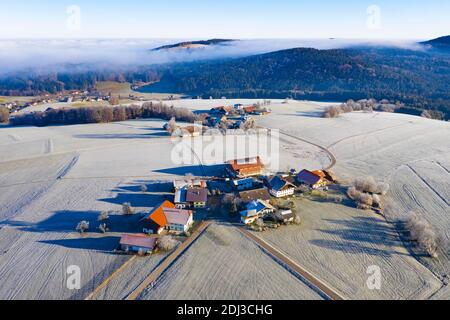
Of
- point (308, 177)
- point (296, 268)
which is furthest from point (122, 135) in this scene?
point (296, 268)

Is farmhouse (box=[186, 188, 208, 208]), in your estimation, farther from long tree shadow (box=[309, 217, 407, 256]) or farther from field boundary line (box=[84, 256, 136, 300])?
long tree shadow (box=[309, 217, 407, 256])

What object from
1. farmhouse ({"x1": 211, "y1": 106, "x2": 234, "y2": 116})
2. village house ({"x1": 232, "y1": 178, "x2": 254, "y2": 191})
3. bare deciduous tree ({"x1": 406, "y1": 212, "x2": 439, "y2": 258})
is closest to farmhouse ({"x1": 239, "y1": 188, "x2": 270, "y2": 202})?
village house ({"x1": 232, "y1": 178, "x2": 254, "y2": 191})

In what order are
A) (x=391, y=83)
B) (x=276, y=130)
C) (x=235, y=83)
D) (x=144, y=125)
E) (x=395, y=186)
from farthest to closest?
(x=235, y=83) < (x=391, y=83) < (x=144, y=125) < (x=276, y=130) < (x=395, y=186)

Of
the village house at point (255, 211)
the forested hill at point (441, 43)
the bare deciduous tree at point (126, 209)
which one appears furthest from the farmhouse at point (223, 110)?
the forested hill at point (441, 43)

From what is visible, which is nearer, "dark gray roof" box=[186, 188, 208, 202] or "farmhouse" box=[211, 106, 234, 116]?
"dark gray roof" box=[186, 188, 208, 202]

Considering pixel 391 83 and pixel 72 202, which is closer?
pixel 72 202

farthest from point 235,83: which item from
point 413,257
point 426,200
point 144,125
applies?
point 413,257

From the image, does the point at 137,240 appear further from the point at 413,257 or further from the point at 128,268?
the point at 413,257

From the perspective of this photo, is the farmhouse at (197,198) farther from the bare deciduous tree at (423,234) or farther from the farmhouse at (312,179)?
the bare deciduous tree at (423,234)
